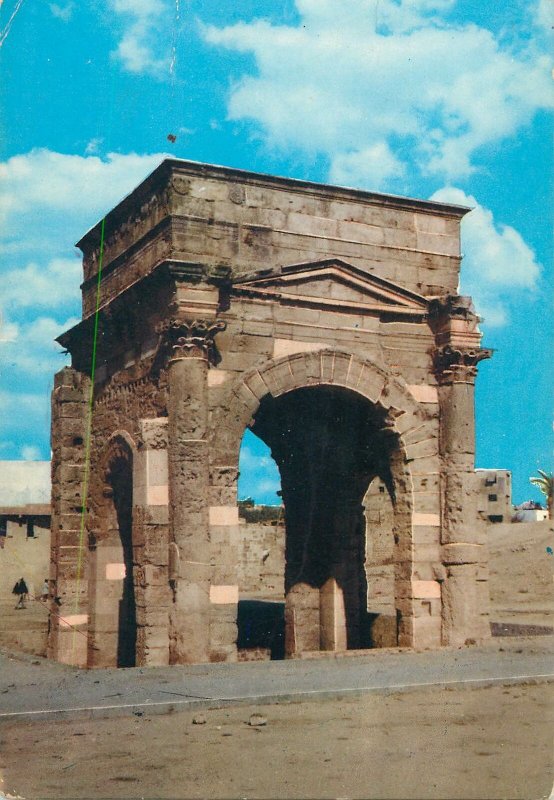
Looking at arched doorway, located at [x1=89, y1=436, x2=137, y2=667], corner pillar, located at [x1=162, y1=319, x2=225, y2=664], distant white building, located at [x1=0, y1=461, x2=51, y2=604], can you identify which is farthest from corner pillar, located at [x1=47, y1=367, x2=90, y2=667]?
distant white building, located at [x1=0, y1=461, x2=51, y2=604]

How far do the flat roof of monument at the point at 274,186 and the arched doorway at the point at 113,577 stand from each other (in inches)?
141

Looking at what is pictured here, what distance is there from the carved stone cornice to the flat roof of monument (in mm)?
1984

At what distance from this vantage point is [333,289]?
13.3m

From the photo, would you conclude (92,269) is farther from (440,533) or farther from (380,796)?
A: (380,796)

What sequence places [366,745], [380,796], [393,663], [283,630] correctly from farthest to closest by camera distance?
1. [283,630]
2. [393,663]
3. [366,745]
4. [380,796]

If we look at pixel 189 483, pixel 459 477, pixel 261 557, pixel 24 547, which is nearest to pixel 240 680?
pixel 189 483

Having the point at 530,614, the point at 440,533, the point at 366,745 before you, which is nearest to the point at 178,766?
the point at 366,745

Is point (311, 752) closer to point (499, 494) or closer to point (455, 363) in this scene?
point (455, 363)

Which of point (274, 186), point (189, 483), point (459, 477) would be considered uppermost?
point (274, 186)

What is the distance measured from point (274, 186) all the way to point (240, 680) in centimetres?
626

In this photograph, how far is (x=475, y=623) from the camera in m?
13.2

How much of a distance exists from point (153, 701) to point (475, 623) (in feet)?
19.2

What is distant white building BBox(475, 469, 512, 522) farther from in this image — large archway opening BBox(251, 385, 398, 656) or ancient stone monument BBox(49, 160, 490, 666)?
ancient stone monument BBox(49, 160, 490, 666)

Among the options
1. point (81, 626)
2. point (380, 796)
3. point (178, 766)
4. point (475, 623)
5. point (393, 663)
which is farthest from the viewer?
point (81, 626)
